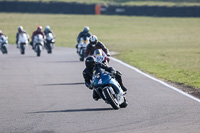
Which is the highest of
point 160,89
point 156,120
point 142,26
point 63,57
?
point 156,120

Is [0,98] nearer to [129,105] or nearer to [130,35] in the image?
[129,105]

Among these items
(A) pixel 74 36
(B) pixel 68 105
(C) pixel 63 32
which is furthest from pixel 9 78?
(C) pixel 63 32

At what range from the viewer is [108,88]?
11594 mm

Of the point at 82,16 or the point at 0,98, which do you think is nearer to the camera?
the point at 0,98

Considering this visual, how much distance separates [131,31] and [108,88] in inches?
1580

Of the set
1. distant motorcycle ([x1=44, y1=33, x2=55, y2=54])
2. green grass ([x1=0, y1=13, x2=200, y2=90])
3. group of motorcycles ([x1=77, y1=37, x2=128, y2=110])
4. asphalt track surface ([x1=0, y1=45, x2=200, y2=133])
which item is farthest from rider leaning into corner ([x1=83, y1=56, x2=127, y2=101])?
→ distant motorcycle ([x1=44, y1=33, x2=55, y2=54])

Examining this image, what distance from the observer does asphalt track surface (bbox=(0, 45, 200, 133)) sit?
9477 mm

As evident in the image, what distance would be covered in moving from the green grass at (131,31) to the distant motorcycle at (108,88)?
13.6m

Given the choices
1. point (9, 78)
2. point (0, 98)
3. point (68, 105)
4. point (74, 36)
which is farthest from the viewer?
point (74, 36)

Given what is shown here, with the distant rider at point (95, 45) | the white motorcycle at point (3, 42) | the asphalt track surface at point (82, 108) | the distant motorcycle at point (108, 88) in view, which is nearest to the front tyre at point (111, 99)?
the distant motorcycle at point (108, 88)

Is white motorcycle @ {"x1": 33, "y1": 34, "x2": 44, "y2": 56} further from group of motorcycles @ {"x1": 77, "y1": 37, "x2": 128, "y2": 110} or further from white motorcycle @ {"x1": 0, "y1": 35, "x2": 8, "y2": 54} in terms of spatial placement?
group of motorcycles @ {"x1": 77, "y1": 37, "x2": 128, "y2": 110}

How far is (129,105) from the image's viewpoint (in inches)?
477

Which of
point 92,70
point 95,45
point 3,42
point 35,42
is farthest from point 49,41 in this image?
point 92,70

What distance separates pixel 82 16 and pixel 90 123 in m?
49.7
